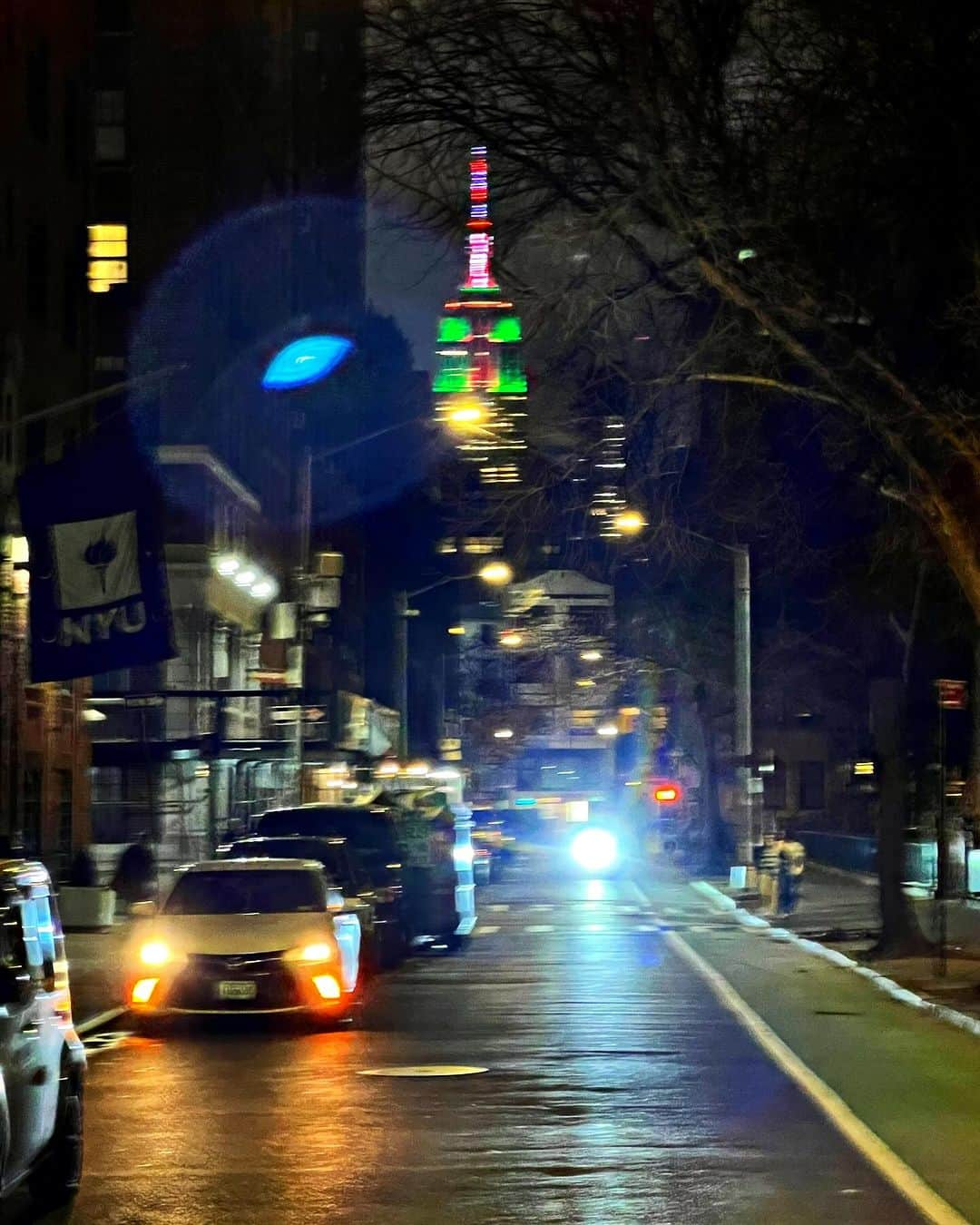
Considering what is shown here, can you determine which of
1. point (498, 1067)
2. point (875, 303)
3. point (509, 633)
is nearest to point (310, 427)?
point (509, 633)

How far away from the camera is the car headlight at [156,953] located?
1881cm

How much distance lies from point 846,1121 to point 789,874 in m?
24.8

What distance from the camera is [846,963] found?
1057 inches

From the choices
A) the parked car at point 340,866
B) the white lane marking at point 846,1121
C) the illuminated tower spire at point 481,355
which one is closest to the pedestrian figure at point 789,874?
the parked car at point 340,866

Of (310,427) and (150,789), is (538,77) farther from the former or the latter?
(310,427)

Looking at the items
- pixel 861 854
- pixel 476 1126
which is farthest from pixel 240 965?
pixel 861 854

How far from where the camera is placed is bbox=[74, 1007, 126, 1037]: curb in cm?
1903

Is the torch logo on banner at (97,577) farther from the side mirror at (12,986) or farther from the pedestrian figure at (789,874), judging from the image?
the side mirror at (12,986)

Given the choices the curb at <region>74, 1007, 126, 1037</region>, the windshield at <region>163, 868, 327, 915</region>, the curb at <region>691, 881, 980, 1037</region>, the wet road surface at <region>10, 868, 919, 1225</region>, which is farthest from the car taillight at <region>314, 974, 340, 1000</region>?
the curb at <region>691, 881, 980, 1037</region>

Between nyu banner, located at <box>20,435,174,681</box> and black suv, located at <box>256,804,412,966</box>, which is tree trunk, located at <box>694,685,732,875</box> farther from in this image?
nyu banner, located at <box>20,435,174,681</box>

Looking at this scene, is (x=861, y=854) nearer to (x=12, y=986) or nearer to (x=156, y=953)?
(x=156, y=953)

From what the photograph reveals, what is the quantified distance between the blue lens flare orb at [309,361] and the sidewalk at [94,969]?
1877 centimetres

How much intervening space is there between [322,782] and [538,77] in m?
37.1

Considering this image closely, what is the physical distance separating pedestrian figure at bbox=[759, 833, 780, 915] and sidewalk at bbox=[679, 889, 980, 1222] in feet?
33.7
